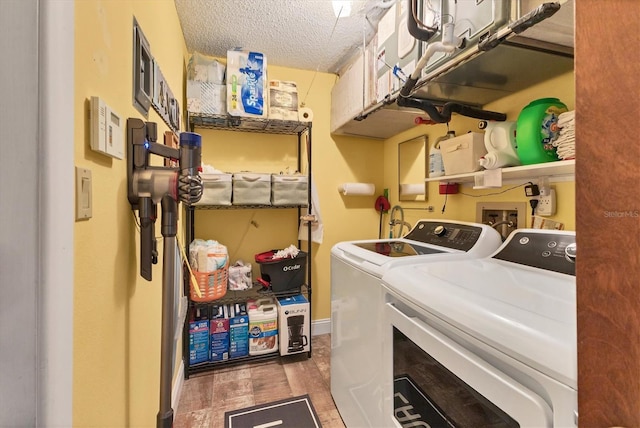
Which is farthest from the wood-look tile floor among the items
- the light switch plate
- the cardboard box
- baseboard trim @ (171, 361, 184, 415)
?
the light switch plate

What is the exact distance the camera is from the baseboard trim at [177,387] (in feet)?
5.44

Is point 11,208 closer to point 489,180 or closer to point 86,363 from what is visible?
point 86,363

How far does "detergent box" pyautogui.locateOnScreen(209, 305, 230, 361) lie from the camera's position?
6.68 ft

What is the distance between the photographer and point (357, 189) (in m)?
2.56

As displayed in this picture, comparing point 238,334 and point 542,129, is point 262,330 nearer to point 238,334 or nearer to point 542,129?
point 238,334

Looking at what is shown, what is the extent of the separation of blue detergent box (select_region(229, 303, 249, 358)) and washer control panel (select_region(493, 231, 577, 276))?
1.73 m

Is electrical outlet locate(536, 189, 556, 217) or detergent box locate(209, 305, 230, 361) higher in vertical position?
electrical outlet locate(536, 189, 556, 217)

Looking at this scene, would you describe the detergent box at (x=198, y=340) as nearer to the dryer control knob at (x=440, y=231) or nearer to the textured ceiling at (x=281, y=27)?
the dryer control knob at (x=440, y=231)

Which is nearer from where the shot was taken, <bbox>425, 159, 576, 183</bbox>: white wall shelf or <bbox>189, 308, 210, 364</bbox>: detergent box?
<bbox>425, 159, 576, 183</bbox>: white wall shelf

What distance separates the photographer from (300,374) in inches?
79.7

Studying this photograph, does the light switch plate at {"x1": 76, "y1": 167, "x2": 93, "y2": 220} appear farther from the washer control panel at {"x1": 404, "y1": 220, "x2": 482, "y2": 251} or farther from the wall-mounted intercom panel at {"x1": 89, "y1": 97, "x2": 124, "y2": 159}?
the washer control panel at {"x1": 404, "y1": 220, "x2": 482, "y2": 251}

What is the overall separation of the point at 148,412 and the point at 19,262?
97 cm

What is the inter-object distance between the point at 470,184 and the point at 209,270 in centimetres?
178

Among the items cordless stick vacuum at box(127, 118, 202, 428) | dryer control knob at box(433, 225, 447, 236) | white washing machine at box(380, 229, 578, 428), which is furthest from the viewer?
dryer control knob at box(433, 225, 447, 236)
